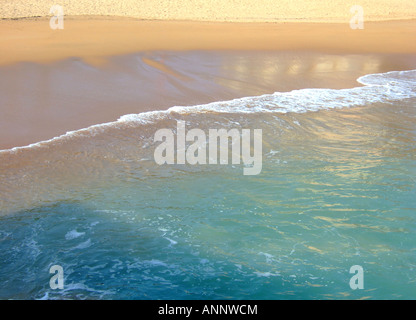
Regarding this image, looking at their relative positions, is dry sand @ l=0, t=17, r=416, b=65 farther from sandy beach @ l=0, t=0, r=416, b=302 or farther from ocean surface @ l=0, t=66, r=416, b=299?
ocean surface @ l=0, t=66, r=416, b=299

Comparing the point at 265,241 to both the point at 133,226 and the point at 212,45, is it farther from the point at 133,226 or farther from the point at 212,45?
the point at 212,45

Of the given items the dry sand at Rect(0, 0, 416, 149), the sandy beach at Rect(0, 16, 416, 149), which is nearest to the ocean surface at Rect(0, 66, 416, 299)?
the sandy beach at Rect(0, 16, 416, 149)

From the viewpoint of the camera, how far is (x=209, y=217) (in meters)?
4.97

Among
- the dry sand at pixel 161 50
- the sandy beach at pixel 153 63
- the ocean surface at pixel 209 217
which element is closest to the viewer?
the ocean surface at pixel 209 217

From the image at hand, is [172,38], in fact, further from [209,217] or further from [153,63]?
[209,217]

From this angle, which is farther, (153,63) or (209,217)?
(153,63)

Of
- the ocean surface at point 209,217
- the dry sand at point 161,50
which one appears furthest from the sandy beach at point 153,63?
the ocean surface at point 209,217

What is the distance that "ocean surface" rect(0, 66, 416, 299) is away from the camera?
13.4 feet

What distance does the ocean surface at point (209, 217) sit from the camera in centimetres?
407

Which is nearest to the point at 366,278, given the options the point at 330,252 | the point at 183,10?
the point at 330,252

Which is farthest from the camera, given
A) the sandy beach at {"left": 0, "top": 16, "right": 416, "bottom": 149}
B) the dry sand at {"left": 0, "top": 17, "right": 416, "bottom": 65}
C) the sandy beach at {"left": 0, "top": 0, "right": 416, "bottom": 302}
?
the dry sand at {"left": 0, "top": 17, "right": 416, "bottom": 65}

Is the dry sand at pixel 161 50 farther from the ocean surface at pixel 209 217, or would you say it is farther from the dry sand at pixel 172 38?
the ocean surface at pixel 209 217

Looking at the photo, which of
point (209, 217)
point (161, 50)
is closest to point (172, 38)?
point (161, 50)

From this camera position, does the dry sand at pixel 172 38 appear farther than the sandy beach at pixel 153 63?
Yes
